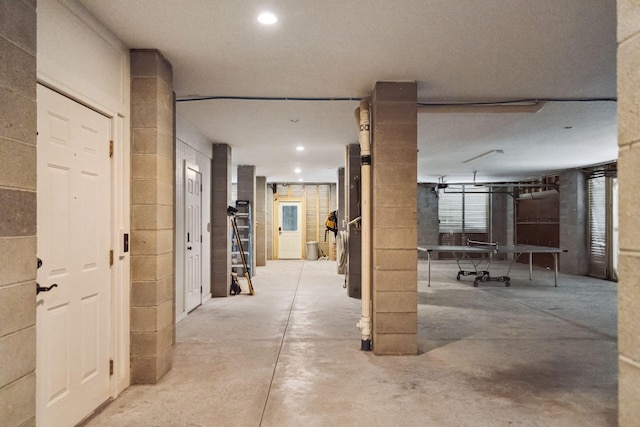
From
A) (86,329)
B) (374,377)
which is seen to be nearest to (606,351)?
(374,377)

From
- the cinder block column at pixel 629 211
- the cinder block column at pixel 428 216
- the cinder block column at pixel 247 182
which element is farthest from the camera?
the cinder block column at pixel 428 216

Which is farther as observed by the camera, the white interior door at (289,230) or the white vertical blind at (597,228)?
the white interior door at (289,230)

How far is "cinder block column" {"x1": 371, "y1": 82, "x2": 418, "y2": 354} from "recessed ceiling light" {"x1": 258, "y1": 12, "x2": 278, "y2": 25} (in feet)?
4.69

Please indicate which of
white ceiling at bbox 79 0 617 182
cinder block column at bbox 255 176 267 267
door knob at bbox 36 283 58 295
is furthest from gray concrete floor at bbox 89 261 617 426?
cinder block column at bbox 255 176 267 267

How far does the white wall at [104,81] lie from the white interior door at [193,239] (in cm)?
238

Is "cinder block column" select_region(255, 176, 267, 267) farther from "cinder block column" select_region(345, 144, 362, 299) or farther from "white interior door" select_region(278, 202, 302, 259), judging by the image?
"cinder block column" select_region(345, 144, 362, 299)

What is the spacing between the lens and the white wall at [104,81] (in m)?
2.22

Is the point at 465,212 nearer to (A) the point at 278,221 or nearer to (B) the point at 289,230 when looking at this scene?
(B) the point at 289,230

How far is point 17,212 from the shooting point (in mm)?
1752

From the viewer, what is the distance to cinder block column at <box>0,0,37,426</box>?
1668 mm

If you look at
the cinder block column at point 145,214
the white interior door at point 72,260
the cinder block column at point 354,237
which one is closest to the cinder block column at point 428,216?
the cinder block column at point 354,237

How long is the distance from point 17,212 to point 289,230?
11.9 m

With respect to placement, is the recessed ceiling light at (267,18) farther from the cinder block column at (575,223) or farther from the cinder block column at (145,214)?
the cinder block column at (575,223)

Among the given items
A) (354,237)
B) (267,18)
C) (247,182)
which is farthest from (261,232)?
(267,18)
